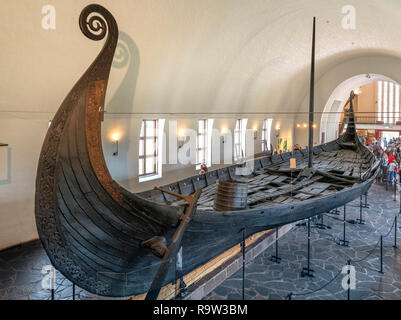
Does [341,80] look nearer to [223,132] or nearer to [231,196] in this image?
[223,132]

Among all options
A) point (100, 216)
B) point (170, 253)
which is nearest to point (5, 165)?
point (100, 216)

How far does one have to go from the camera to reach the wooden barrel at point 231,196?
5422 millimetres

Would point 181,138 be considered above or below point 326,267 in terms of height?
above

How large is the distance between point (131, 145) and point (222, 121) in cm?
511

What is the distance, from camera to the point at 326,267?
644 centimetres

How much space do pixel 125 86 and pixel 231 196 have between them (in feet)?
14.8

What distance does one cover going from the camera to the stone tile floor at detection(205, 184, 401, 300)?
214 inches

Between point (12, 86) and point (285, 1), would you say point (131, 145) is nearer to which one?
point (12, 86)

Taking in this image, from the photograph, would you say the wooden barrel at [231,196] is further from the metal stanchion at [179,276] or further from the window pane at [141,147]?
the window pane at [141,147]

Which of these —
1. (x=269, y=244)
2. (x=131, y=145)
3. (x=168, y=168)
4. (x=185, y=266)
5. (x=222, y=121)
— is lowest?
(x=269, y=244)

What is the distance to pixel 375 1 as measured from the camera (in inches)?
344

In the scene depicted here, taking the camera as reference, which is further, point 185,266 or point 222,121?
point 222,121
